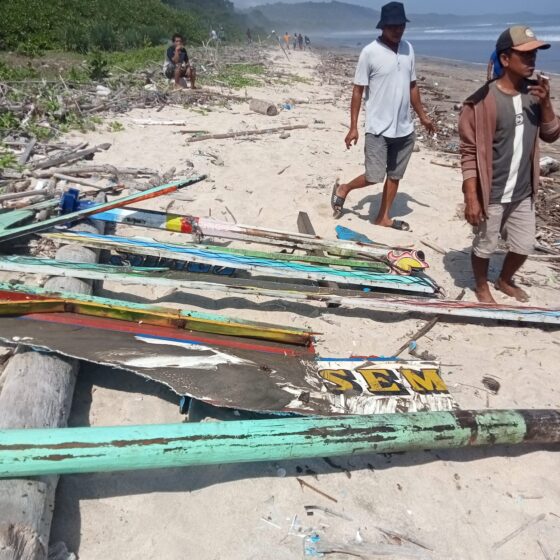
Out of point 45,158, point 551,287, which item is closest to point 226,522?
point 551,287

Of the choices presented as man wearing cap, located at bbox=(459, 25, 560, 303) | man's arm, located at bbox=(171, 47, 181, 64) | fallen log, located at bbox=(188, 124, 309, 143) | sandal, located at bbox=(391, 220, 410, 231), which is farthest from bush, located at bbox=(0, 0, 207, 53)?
man wearing cap, located at bbox=(459, 25, 560, 303)

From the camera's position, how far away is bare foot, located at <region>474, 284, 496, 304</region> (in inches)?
175

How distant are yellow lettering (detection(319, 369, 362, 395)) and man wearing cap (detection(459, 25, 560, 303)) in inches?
75.6

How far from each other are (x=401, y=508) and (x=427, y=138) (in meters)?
9.12

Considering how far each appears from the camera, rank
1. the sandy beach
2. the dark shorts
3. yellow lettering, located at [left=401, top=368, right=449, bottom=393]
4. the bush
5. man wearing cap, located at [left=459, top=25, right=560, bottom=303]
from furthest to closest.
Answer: the bush → the dark shorts → man wearing cap, located at [left=459, top=25, right=560, bottom=303] → yellow lettering, located at [left=401, top=368, right=449, bottom=393] → the sandy beach

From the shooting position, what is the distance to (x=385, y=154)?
18.3 ft

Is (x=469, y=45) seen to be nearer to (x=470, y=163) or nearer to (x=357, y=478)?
(x=470, y=163)

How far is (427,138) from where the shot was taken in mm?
10195

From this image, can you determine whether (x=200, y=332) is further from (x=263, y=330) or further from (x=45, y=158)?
(x=45, y=158)

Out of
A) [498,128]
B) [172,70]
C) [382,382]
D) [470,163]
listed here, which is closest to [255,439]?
[382,382]

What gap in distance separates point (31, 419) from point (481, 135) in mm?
3734

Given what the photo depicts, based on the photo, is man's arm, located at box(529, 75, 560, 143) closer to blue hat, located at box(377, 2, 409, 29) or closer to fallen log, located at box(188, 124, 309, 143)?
blue hat, located at box(377, 2, 409, 29)

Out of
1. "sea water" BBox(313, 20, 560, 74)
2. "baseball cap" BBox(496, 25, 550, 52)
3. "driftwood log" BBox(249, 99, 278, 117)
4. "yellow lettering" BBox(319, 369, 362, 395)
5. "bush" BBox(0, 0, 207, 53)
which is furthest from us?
"sea water" BBox(313, 20, 560, 74)

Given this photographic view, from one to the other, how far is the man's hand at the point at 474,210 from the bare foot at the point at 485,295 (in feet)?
2.44
